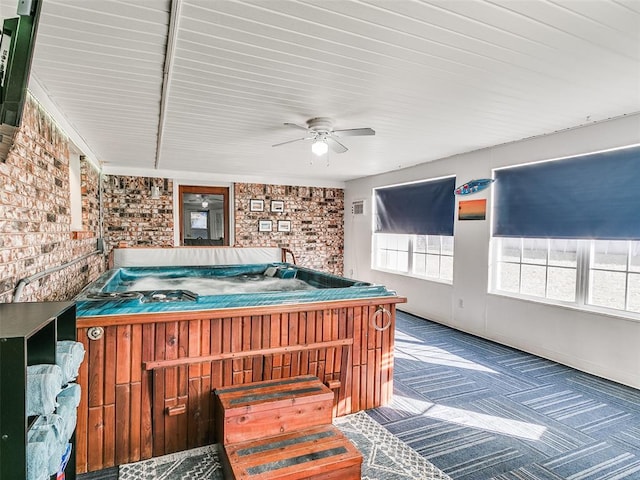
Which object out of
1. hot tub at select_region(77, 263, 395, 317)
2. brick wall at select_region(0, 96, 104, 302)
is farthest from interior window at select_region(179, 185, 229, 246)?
brick wall at select_region(0, 96, 104, 302)

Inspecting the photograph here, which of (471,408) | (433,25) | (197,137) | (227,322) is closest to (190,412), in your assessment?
(227,322)

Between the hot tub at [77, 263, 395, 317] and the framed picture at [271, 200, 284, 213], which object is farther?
the framed picture at [271, 200, 284, 213]

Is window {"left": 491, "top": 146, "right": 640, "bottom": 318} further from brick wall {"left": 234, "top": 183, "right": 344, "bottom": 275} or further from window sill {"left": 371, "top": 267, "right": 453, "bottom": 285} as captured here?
brick wall {"left": 234, "top": 183, "right": 344, "bottom": 275}

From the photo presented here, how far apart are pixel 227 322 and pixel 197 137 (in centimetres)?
238

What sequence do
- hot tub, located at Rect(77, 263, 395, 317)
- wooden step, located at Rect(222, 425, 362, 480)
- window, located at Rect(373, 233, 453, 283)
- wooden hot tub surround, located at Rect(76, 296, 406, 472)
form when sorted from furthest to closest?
window, located at Rect(373, 233, 453, 283)
hot tub, located at Rect(77, 263, 395, 317)
wooden hot tub surround, located at Rect(76, 296, 406, 472)
wooden step, located at Rect(222, 425, 362, 480)

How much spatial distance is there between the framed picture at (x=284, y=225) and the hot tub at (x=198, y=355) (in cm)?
406

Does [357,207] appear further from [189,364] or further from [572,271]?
[189,364]

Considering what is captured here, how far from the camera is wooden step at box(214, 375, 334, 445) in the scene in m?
1.87

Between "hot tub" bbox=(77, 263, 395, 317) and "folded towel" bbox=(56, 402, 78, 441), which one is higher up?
"hot tub" bbox=(77, 263, 395, 317)

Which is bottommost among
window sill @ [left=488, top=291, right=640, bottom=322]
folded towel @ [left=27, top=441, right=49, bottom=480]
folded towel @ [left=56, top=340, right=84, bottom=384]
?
window sill @ [left=488, top=291, right=640, bottom=322]

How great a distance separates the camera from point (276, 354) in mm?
2326

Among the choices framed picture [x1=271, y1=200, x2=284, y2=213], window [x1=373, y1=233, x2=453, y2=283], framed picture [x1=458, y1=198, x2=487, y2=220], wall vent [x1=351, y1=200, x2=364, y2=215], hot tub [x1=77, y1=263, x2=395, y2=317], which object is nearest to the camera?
hot tub [x1=77, y1=263, x2=395, y2=317]

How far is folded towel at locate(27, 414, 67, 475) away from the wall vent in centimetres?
598

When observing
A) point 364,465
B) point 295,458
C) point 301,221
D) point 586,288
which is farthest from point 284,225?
point 295,458
